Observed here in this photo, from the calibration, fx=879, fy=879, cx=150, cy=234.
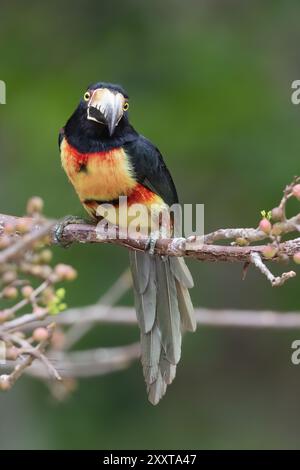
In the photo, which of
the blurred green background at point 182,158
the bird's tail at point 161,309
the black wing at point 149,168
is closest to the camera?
the bird's tail at point 161,309

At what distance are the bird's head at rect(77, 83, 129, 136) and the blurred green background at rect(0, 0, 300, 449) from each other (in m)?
2.22

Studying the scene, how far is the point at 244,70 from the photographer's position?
6.46 m

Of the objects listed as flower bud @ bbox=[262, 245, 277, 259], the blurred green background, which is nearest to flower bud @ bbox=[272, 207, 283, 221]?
flower bud @ bbox=[262, 245, 277, 259]

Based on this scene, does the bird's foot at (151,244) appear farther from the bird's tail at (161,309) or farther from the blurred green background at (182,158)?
the blurred green background at (182,158)

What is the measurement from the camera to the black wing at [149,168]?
143 inches

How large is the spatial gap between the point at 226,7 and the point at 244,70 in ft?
2.54

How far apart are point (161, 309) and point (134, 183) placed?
0.55 meters

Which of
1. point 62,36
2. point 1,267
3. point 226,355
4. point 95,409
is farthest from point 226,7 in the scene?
point 1,267

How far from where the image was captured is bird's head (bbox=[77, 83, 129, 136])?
3.52 metres

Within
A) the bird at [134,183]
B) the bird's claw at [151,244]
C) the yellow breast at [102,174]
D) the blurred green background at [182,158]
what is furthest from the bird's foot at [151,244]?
the blurred green background at [182,158]

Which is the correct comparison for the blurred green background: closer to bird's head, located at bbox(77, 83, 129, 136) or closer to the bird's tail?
the bird's tail

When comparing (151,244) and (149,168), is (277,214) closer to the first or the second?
(151,244)

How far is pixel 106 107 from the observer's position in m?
3.53

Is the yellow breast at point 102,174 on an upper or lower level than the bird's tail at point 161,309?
upper
